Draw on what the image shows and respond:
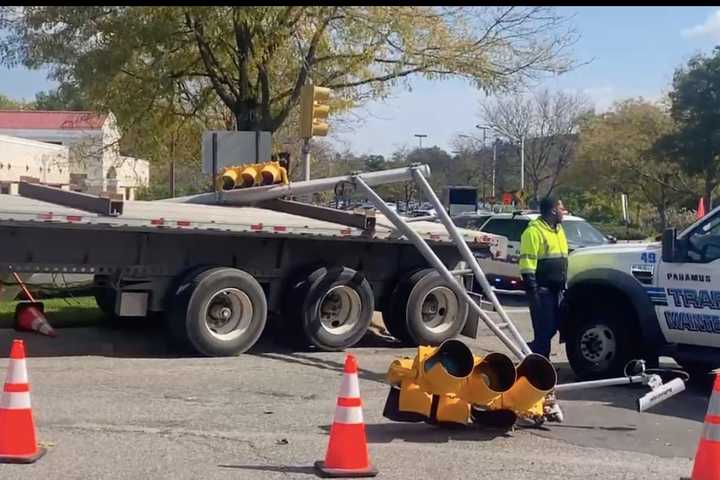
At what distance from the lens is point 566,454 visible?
7137 mm

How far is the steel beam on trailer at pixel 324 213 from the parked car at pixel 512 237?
6.44 m

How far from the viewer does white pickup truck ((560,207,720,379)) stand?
927 centimetres

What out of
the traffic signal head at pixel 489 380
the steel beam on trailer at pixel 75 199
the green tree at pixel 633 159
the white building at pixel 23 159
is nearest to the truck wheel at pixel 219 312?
the steel beam on trailer at pixel 75 199

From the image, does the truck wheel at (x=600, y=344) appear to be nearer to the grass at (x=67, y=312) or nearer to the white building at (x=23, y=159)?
the grass at (x=67, y=312)

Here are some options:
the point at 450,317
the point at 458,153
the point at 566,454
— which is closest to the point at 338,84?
the point at 450,317

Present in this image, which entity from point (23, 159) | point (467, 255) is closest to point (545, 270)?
point (467, 255)

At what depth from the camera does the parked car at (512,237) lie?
60.6 feet

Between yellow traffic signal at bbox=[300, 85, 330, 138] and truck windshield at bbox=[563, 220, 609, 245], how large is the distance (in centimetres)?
639

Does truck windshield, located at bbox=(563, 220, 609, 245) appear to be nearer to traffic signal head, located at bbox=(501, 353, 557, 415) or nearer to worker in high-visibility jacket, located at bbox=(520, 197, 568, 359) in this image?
worker in high-visibility jacket, located at bbox=(520, 197, 568, 359)

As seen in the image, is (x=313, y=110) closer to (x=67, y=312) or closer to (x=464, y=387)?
(x=67, y=312)

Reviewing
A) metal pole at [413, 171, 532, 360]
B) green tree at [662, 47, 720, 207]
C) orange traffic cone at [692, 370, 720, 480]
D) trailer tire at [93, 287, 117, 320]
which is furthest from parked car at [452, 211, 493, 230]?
green tree at [662, 47, 720, 207]

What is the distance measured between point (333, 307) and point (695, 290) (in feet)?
14.0
